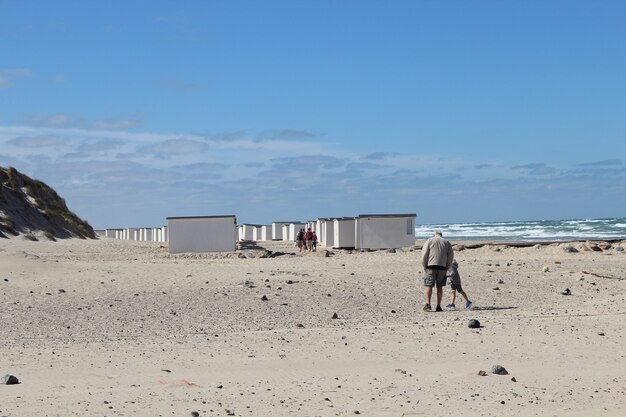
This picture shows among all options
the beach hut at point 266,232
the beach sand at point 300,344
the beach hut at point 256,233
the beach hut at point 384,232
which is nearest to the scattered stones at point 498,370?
the beach sand at point 300,344

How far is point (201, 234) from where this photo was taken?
41000 millimetres

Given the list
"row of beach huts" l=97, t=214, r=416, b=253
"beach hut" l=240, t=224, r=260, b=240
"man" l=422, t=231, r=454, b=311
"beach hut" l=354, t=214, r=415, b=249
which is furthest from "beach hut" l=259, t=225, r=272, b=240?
"man" l=422, t=231, r=454, b=311

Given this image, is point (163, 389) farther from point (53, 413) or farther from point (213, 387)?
point (53, 413)

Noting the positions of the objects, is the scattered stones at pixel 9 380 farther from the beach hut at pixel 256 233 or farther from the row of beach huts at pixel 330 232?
the beach hut at pixel 256 233

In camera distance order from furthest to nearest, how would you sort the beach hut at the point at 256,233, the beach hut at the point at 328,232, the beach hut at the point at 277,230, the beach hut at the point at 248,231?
the beach hut at the point at 248,231
the beach hut at the point at 256,233
the beach hut at the point at 277,230
the beach hut at the point at 328,232

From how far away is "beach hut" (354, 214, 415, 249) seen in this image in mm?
44438

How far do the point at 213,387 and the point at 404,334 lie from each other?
15.1 feet

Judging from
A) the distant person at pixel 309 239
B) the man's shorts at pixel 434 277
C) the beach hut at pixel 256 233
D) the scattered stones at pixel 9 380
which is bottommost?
the scattered stones at pixel 9 380

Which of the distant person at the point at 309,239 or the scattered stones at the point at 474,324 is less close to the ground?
the distant person at the point at 309,239

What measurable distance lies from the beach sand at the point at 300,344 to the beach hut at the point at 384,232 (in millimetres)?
20429

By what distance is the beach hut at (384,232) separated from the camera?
44.4 m

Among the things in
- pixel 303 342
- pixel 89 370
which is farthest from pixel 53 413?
pixel 303 342

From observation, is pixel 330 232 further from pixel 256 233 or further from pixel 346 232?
pixel 256 233

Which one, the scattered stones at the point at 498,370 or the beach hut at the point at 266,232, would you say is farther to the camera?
the beach hut at the point at 266,232
